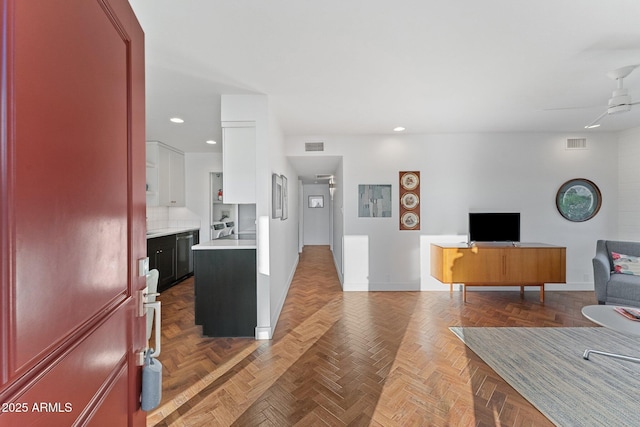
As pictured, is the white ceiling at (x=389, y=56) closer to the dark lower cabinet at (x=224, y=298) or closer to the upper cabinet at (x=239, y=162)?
the upper cabinet at (x=239, y=162)

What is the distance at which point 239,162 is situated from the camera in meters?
2.92

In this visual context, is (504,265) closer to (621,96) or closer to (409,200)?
(409,200)

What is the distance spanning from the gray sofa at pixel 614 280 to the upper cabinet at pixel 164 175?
672 cm

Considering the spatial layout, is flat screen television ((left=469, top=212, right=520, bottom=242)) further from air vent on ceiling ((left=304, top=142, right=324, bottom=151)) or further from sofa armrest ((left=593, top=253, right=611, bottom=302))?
air vent on ceiling ((left=304, top=142, right=324, bottom=151))

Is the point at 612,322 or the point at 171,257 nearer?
the point at 612,322

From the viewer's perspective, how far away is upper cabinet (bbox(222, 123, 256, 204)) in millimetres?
2904

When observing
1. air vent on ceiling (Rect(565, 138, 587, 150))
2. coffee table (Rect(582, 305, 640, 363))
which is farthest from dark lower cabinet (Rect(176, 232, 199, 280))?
air vent on ceiling (Rect(565, 138, 587, 150))

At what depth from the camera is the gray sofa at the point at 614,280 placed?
3.10m

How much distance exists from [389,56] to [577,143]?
4.25 m

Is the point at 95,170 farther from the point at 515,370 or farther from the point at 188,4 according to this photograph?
the point at 515,370

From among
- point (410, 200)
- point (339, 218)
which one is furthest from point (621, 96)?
point (339, 218)

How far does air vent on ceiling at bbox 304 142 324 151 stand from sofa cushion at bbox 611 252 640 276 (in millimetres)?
4280

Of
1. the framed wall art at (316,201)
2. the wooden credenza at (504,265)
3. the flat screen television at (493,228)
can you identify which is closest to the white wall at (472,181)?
the flat screen television at (493,228)

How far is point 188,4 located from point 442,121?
333cm
